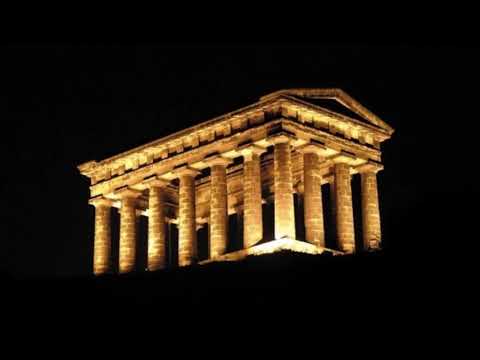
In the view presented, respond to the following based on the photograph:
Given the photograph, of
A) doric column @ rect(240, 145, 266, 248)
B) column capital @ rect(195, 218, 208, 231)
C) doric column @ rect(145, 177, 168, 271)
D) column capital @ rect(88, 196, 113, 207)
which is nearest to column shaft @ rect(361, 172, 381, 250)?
doric column @ rect(240, 145, 266, 248)

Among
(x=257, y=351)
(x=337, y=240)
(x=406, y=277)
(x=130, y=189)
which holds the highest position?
(x=130, y=189)

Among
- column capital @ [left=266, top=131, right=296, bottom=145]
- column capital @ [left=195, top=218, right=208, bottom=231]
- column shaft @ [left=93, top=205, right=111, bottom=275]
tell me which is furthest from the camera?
column capital @ [left=195, top=218, right=208, bottom=231]

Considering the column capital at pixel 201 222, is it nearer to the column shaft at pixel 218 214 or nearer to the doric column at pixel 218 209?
the doric column at pixel 218 209

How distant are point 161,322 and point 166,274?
26.6ft

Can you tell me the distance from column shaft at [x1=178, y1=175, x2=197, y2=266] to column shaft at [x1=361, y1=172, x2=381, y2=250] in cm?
1051

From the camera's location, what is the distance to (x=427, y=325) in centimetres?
3822

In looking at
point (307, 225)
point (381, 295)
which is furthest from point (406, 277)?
point (307, 225)

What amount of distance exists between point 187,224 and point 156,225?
2.75m

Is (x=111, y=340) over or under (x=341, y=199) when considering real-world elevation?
under

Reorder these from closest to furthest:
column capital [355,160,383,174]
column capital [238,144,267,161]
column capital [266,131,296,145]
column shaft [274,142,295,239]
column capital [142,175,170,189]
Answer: column shaft [274,142,295,239], column capital [266,131,296,145], column capital [238,144,267,161], column capital [355,160,383,174], column capital [142,175,170,189]

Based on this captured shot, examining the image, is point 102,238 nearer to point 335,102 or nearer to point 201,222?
point 201,222

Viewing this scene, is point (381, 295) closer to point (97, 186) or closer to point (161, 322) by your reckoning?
point (161, 322)

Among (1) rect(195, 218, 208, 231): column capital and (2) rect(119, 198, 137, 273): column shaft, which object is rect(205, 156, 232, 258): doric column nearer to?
(2) rect(119, 198, 137, 273): column shaft

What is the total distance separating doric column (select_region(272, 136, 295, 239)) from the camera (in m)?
58.6
